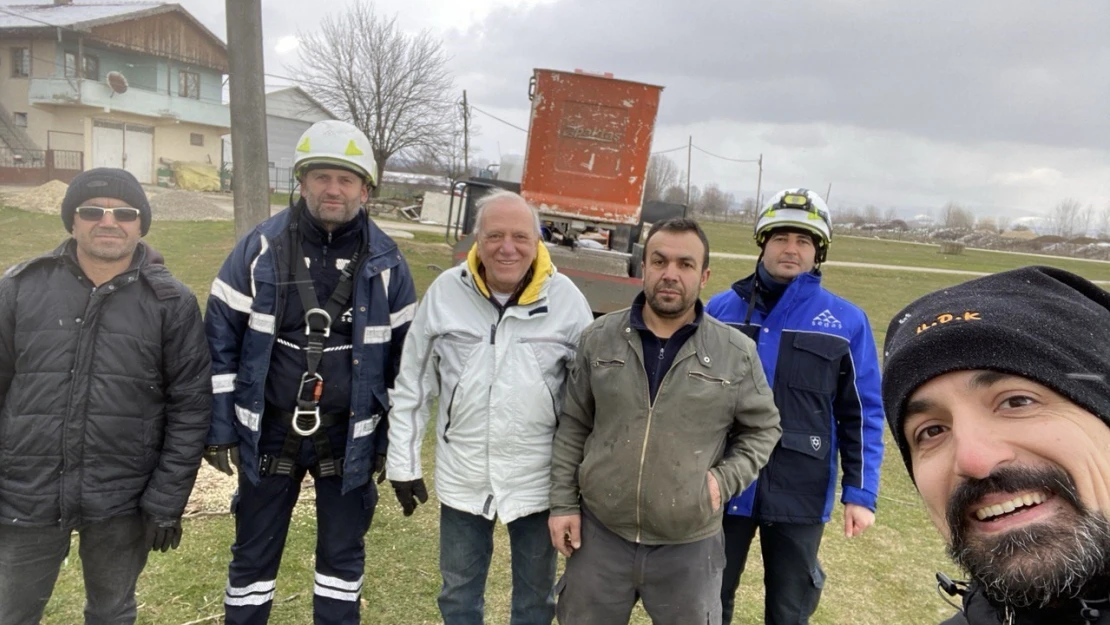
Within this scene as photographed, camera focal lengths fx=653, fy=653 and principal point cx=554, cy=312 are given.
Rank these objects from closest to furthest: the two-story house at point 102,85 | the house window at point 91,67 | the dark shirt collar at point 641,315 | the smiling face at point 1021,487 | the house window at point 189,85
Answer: the smiling face at point 1021,487 → the dark shirt collar at point 641,315 → the two-story house at point 102,85 → the house window at point 91,67 → the house window at point 189,85

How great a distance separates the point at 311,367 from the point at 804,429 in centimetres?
188

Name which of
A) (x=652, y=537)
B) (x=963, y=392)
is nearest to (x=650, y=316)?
(x=652, y=537)

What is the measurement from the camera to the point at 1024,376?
3.28 ft

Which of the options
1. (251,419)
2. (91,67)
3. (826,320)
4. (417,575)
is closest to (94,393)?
(251,419)

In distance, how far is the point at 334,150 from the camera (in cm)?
256

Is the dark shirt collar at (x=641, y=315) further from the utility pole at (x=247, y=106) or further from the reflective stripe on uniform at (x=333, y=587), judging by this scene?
the utility pole at (x=247, y=106)

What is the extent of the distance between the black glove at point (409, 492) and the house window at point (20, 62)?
114ft

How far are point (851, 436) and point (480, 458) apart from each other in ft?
4.60

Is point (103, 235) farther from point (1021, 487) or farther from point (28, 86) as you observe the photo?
point (28, 86)

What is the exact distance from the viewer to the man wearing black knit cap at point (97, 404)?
7.01 ft

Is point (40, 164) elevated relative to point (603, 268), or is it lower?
elevated

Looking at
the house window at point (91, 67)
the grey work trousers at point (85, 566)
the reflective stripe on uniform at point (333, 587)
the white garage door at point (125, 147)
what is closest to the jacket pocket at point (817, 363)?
the reflective stripe on uniform at point (333, 587)

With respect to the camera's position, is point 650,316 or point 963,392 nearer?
point 963,392

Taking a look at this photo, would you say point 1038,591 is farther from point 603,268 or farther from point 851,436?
point 603,268
